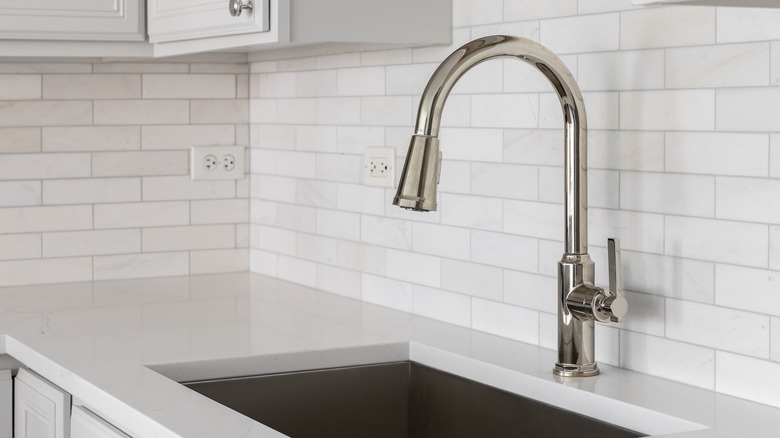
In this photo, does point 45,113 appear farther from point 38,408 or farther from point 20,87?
point 38,408

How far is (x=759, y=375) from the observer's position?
53.5 inches

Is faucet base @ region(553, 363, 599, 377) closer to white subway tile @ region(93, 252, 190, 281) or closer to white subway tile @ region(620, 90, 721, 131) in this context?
white subway tile @ region(620, 90, 721, 131)

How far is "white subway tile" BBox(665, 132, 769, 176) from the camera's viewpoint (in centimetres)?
135

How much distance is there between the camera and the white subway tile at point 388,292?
2090mm

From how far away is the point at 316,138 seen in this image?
2.38 metres

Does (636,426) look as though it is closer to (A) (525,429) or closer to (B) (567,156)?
(A) (525,429)

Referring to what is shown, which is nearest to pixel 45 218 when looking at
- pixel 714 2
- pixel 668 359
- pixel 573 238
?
pixel 573 238

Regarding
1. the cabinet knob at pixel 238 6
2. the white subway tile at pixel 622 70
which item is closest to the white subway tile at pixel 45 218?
the cabinet knob at pixel 238 6

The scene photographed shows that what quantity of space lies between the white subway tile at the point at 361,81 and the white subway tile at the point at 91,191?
0.61 metres

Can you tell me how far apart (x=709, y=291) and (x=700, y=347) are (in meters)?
0.08

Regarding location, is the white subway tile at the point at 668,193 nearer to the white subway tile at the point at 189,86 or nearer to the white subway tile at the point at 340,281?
the white subway tile at the point at 340,281

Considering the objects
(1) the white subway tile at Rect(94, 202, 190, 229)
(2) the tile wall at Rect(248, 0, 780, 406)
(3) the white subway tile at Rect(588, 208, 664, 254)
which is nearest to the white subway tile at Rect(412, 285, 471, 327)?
(2) the tile wall at Rect(248, 0, 780, 406)

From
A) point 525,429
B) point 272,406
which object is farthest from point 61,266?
point 525,429

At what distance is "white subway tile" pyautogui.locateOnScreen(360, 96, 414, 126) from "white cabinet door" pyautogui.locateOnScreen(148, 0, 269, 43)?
1.18 ft
